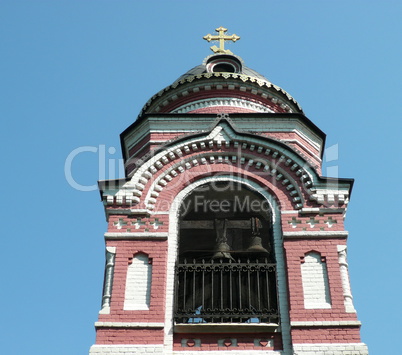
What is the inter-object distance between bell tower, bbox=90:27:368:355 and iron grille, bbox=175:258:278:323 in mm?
17

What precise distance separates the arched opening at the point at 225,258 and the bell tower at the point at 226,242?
0.06ft

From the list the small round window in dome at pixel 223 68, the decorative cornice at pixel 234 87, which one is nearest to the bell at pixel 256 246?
the decorative cornice at pixel 234 87

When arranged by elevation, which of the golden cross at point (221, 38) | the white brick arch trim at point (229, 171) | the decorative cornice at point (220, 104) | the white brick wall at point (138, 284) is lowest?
the white brick wall at point (138, 284)

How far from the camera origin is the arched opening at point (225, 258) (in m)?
10.8

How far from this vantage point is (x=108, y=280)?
431 inches

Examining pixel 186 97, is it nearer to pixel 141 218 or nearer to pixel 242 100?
pixel 242 100

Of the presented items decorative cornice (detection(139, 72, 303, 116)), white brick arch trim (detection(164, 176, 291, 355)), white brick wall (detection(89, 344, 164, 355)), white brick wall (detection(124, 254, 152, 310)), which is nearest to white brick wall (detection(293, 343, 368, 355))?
white brick arch trim (detection(164, 176, 291, 355))

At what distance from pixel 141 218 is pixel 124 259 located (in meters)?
0.80

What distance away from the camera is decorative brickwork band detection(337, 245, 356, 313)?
34.6 feet

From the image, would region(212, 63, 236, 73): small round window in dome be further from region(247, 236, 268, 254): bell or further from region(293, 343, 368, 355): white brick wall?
region(293, 343, 368, 355): white brick wall

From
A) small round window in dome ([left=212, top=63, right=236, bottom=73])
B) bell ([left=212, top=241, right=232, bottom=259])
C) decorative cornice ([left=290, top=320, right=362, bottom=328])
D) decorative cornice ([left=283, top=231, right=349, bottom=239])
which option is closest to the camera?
decorative cornice ([left=290, top=320, right=362, bottom=328])

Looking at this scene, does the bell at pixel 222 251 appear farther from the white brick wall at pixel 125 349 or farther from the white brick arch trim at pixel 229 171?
the white brick wall at pixel 125 349

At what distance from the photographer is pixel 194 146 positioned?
41.6ft

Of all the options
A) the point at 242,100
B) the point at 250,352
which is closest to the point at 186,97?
the point at 242,100
